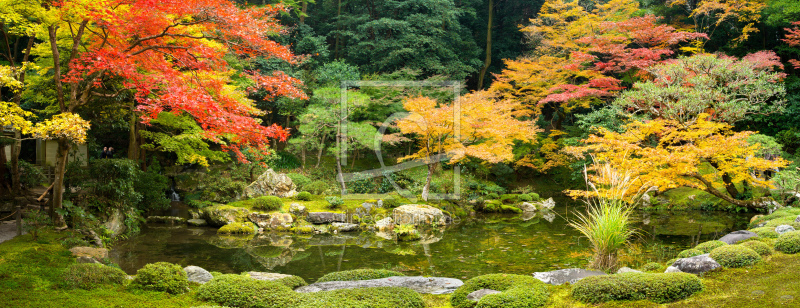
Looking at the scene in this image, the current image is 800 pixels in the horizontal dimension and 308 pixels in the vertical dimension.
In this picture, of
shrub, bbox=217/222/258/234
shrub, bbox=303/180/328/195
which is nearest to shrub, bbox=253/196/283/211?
shrub, bbox=217/222/258/234

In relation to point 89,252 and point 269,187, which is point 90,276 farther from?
point 269,187

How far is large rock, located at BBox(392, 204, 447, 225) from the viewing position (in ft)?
39.7

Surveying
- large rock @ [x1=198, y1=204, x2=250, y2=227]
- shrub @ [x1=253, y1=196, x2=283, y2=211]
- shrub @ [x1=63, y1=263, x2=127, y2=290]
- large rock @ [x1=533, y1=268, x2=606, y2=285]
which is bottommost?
large rock @ [x1=198, y1=204, x2=250, y2=227]

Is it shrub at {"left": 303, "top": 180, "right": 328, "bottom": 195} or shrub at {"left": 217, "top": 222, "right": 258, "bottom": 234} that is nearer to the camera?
shrub at {"left": 217, "top": 222, "right": 258, "bottom": 234}

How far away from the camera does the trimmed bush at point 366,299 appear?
13.0 ft

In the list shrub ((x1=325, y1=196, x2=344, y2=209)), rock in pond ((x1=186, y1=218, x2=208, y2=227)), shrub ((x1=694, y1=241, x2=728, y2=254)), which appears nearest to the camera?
shrub ((x1=694, y1=241, x2=728, y2=254))

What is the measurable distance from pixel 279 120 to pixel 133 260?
44.7 feet

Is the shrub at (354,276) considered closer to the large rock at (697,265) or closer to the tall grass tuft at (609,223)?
the tall grass tuft at (609,223)

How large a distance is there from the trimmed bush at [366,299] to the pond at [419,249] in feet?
9.51

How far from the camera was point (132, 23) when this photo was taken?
629 centimetres

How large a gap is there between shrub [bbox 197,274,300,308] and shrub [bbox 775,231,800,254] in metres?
5.94

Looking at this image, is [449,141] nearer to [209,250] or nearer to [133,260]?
[209,250]

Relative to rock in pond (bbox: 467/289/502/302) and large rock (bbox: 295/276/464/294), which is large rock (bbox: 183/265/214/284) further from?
rock in pond (bbox: 467/289/502/302)

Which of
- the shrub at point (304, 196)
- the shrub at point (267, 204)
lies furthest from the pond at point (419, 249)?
the shrub at point (304, 196)
